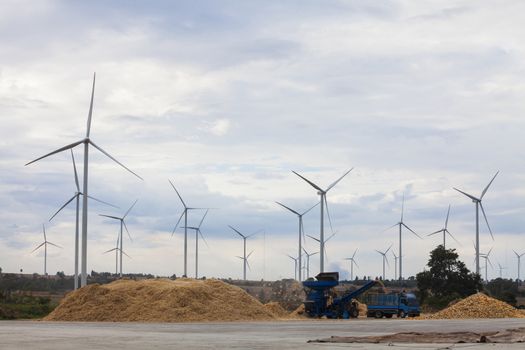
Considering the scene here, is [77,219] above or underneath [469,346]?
above

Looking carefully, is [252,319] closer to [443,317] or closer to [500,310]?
[443,317]

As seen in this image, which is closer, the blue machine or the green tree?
the blue machine

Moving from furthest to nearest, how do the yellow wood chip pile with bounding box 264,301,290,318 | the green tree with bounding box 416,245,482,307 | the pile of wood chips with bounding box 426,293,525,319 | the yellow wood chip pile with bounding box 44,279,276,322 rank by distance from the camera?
the green tree with bounding box 416,245,482,307, the yellow wood chip pile with bounding box 264,301,290,318, the pile of wood chips with bounding box 426,293,525,319, the yellow wood chip pile with bounding box 44,279,276,322

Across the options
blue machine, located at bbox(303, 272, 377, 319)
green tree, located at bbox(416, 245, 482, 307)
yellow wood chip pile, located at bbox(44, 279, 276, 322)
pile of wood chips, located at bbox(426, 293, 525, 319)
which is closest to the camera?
yellow wood chip pile, located at bbox(44, 279, 276, 322)

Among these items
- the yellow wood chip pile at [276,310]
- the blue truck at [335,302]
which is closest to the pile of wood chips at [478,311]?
the blue truck at [335,302]

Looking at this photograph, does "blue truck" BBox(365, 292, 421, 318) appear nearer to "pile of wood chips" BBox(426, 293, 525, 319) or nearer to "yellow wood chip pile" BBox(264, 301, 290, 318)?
"pile of wood chips" BBox(426, 293, 525, 319)

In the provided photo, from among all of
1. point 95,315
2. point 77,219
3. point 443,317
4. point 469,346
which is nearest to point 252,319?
point 95,315

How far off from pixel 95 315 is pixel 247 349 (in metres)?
A: 40.3

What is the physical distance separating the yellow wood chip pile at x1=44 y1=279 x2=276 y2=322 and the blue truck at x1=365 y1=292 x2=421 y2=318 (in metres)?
10.9

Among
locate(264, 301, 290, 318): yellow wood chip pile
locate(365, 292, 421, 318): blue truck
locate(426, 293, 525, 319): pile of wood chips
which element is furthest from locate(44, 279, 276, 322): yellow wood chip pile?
locate(426, 293, 525, 319): pile of wood chips

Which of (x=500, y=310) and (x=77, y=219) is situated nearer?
(x=500, y=310)

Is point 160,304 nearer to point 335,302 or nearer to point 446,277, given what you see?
point 335,302

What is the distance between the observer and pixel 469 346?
2559 centimetres

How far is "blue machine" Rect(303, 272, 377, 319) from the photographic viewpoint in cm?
7169
